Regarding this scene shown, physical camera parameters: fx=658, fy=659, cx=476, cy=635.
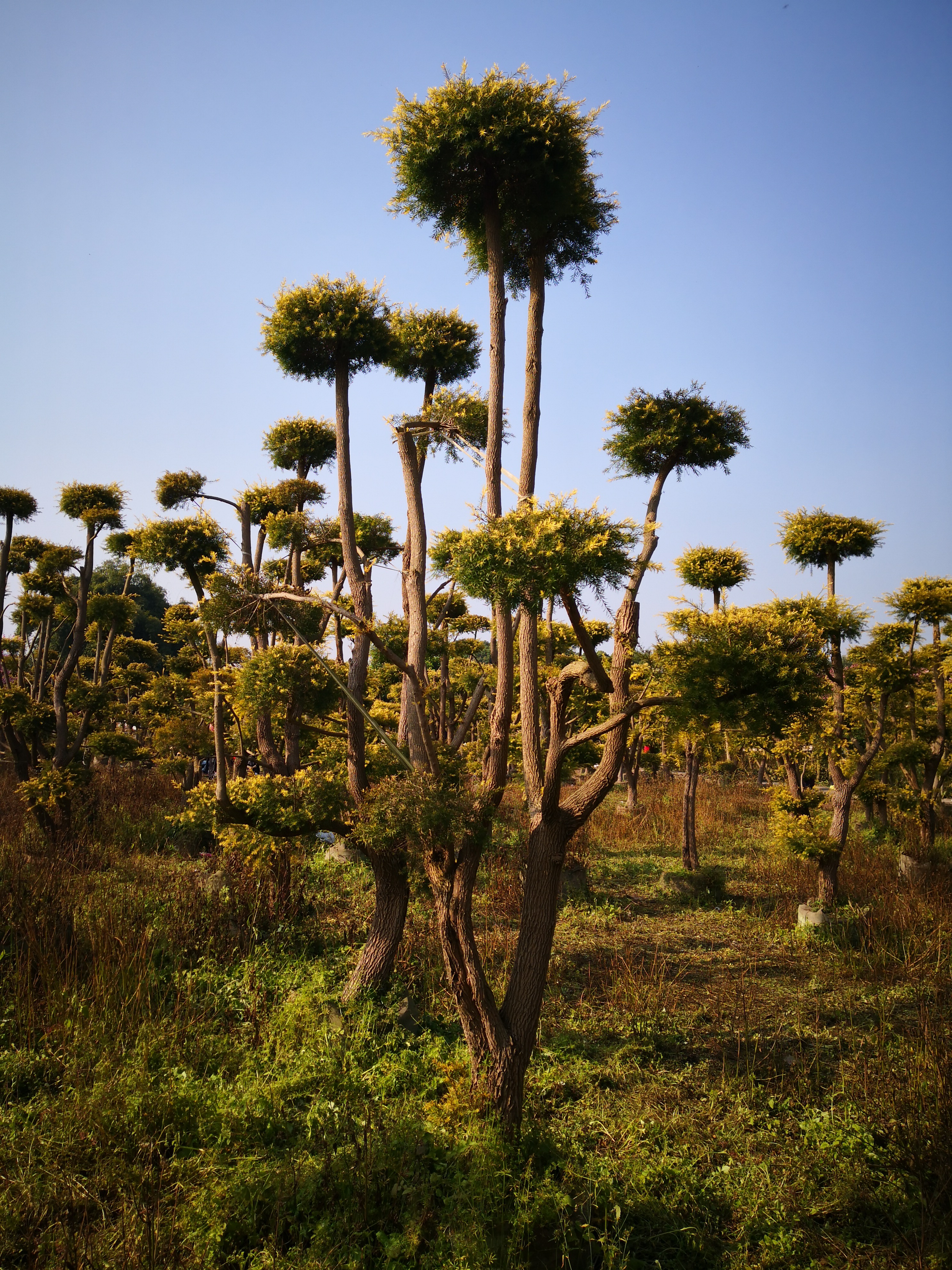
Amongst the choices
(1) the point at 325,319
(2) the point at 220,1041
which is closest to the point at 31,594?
(1) the point at 325,319

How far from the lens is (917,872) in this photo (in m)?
9.48

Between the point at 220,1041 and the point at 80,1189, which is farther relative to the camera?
the point at 220,1041

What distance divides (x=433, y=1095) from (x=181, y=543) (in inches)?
203

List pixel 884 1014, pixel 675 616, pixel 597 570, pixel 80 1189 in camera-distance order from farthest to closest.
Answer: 1. pixel 884 1014
2. pixel 675 616
3. pixel 597 570
4. pixel 80 1189

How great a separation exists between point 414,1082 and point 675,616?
3.69 m

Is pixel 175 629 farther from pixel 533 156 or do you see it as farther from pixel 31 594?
pixel 533 156

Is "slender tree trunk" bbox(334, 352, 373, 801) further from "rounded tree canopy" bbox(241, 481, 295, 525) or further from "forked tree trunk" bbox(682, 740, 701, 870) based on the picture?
"forked tree trunk" bbox(682, 740, 701, 870)

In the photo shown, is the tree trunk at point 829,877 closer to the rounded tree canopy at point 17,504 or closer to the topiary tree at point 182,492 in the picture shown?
the topiary tree at point 182,492

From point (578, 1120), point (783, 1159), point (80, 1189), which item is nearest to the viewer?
point (80, 1189)

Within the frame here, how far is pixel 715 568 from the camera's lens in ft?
30.6

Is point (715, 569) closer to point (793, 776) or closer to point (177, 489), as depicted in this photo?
point (793, 776)

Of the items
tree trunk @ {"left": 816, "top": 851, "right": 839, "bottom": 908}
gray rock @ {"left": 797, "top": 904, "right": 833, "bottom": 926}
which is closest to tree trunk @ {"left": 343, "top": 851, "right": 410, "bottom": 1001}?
gray rock @ {"left": 797, "top": 904, "right": 833, "bottom": 926}

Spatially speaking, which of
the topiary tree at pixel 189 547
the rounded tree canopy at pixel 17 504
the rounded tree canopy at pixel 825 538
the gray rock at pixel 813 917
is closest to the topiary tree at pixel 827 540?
the rounded tree canopy at pixel 825 538

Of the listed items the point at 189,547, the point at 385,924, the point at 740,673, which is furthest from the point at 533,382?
the point at 385,924
